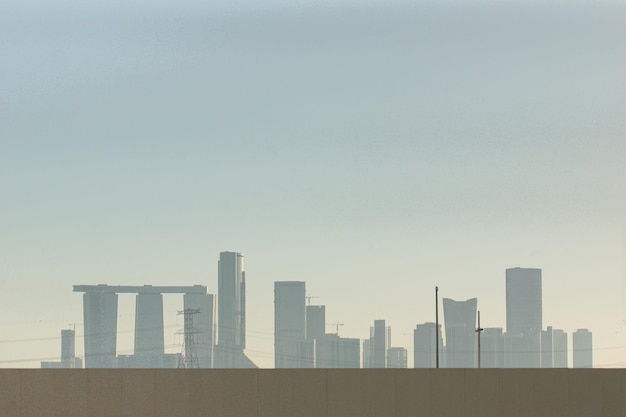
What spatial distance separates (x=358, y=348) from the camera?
280ft

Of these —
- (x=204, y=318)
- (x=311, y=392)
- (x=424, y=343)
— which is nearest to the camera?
(x=311, y=392)

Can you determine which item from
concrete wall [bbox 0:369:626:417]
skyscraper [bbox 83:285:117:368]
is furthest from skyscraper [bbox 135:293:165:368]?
concrete wall [bbox 0:369:626:417]

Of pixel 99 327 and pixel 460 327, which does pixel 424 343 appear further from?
pixel 99 327

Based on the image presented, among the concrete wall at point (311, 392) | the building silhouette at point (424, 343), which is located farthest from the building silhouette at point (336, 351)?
the concrete wall at point (311, 392)

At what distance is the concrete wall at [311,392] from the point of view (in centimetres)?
1195

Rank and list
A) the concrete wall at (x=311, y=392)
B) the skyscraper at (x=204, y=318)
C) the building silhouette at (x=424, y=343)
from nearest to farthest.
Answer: the concrete wall at (x=311, y=392) < the building silhouette at (x=424, y=343) < the skyscraper at (x=204, y=318)

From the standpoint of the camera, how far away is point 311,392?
477 inches

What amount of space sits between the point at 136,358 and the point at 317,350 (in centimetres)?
1647

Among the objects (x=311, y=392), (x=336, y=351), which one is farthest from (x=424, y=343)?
(x=311, y=392)

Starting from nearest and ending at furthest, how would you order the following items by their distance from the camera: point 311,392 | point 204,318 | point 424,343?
1. point 311,392
2. point 424,343
3. point 204,318

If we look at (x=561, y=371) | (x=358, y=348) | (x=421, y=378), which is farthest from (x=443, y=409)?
(x=358, y=348)

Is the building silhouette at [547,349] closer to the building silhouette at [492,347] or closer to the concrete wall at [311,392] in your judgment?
the building silhouette at [492,347]

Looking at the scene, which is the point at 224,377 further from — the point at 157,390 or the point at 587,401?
the point at 587,401

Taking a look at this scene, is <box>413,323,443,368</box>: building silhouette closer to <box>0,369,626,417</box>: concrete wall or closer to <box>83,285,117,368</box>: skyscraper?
<box>83,285,117,368</box>: skyscraper
